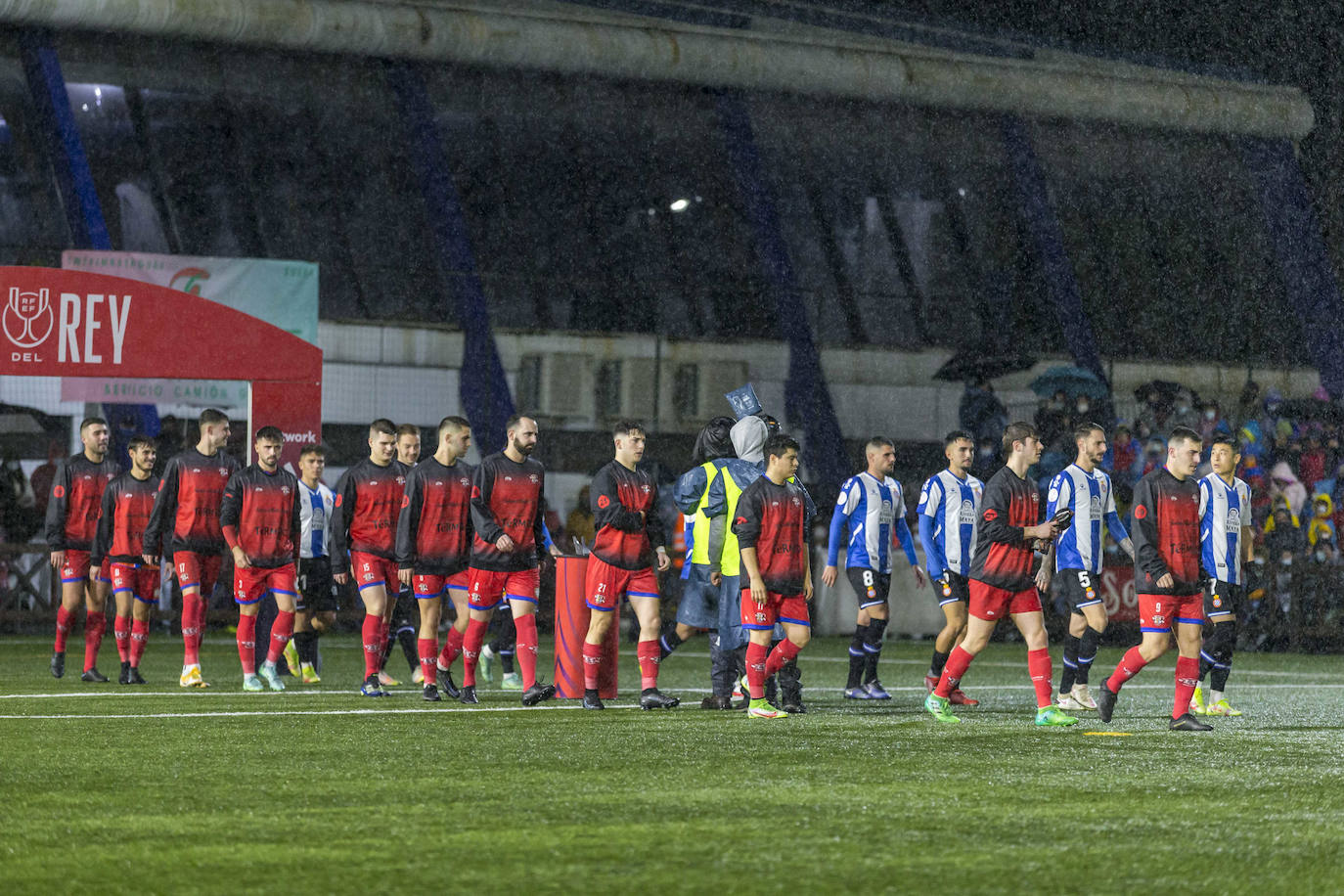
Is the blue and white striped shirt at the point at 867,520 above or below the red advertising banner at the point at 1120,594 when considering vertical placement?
above

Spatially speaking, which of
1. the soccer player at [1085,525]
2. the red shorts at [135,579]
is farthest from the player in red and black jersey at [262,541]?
the soccer player at [1085,525]

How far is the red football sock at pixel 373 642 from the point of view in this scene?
1279 centimetres

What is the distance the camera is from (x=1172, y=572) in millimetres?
10609

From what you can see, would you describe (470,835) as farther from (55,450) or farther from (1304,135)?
(1304,135)

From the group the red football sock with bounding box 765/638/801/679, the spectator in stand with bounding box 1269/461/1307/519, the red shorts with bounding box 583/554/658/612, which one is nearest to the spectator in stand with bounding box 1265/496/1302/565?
the spectator in stand with bounding box 1269/461/1307/519

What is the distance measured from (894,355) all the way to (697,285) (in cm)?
340

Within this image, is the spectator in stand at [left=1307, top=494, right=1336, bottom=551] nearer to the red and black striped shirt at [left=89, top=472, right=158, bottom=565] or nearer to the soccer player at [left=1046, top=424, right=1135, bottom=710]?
the soccer player at [left=1046, top=424, right=1135, bottom=710]

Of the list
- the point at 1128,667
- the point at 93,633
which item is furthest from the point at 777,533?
the point at 93,633

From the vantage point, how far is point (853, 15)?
2722cm

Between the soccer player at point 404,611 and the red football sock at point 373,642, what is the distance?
0.06m

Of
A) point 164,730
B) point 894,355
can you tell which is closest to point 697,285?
point 894,355

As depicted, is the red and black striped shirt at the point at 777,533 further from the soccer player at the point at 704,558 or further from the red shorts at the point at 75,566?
the red shorts at the point at 75,566

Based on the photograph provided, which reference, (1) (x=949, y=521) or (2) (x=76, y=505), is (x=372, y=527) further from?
(1) (x=949, y=521)

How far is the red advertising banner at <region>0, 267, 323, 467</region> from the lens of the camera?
14688mm
